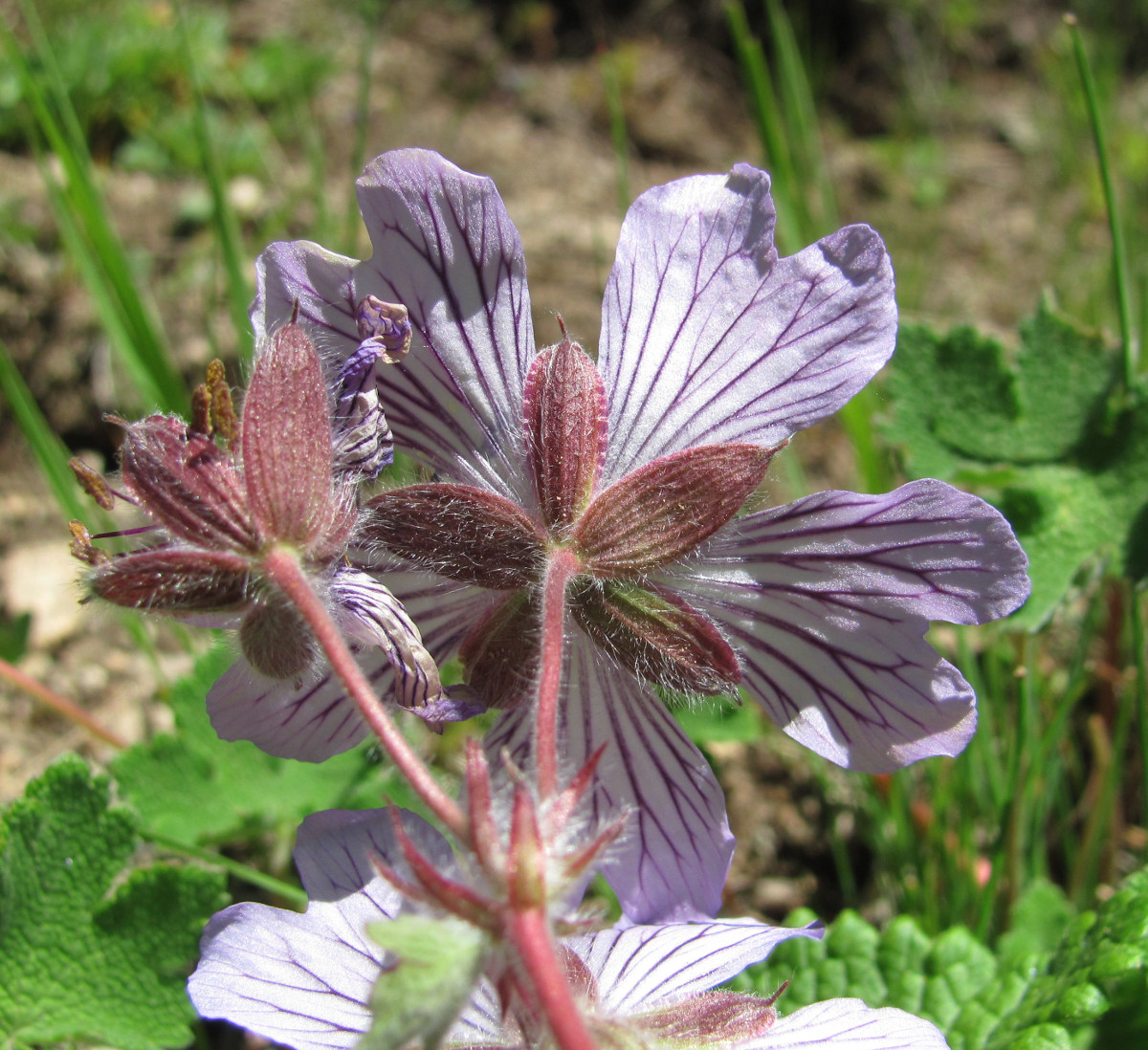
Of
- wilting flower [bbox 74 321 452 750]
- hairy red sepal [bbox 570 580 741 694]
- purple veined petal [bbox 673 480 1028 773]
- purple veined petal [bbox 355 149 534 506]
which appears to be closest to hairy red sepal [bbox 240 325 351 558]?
wilting flower [bbox 74 321 452 750]

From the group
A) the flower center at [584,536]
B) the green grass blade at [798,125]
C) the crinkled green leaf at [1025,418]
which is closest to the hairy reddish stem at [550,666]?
the flower center at [584,536]

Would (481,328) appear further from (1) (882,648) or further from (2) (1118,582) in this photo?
(2) (1118,582)

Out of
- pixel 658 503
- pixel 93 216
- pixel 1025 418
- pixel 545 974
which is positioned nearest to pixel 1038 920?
pixel 1025 418

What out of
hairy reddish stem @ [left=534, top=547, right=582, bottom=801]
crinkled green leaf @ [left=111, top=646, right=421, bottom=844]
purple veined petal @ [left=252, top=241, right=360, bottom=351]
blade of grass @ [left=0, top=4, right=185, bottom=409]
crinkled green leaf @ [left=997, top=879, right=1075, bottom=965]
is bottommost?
crinkled green leaf @ [left=997, top=879, right=1075, bottom=965]

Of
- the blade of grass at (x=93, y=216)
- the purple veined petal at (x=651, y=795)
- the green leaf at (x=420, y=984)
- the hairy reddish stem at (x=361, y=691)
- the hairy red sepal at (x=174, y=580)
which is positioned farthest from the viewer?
the blade of grass at (x=93, y=216)

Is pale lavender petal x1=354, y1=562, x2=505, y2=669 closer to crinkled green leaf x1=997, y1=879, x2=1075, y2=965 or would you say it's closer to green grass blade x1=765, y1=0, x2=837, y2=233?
crinkled green leaf x1=997, y1=879, x2=1075, y2=965

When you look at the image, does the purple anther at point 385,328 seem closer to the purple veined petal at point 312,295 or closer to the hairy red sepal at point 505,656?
the purple veined petal at point 312,295
